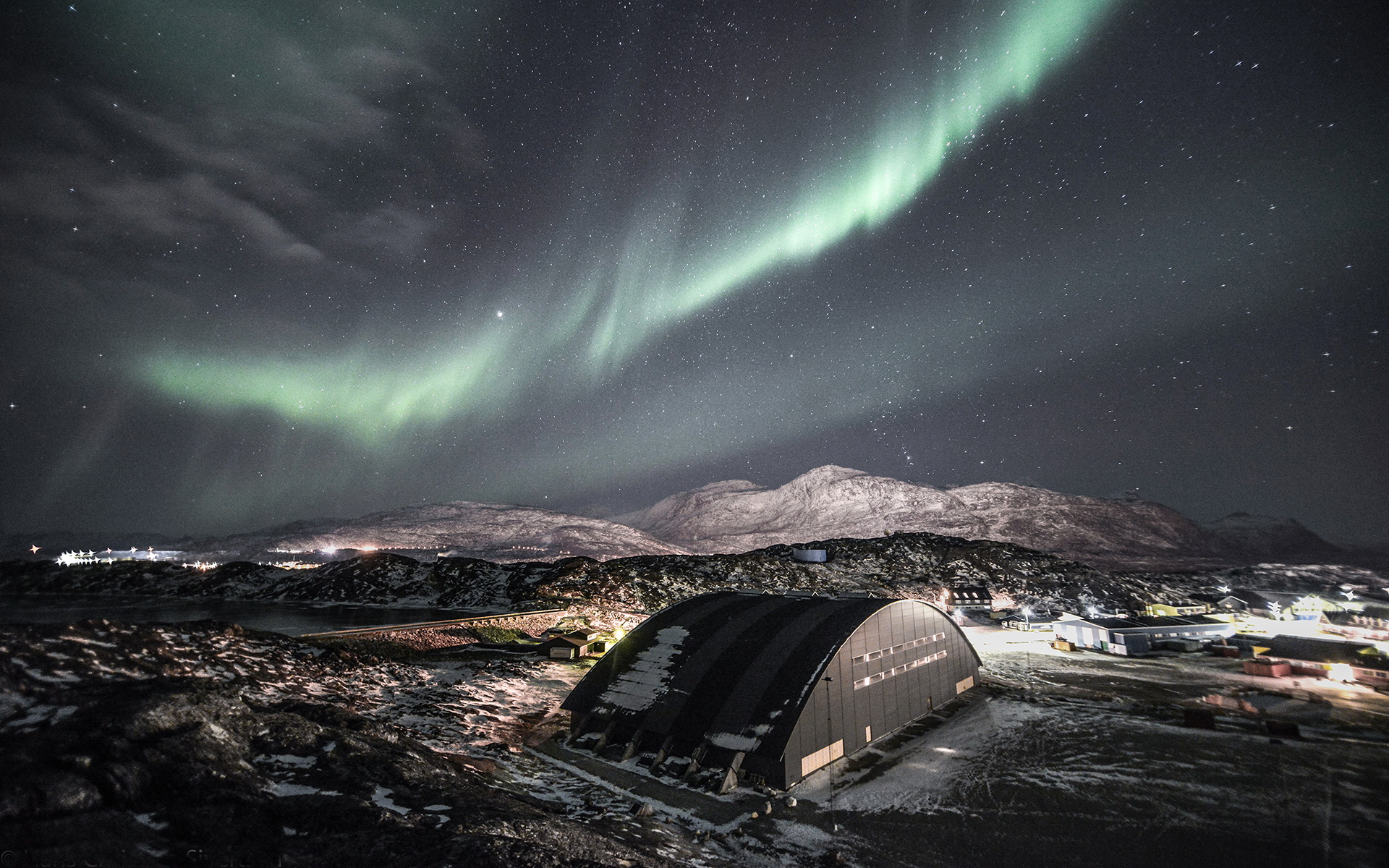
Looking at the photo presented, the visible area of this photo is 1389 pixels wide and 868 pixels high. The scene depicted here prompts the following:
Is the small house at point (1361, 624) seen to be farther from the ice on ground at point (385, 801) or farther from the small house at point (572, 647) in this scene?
the ice on ground at point (385, 801)

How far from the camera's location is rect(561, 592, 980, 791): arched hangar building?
22.6m

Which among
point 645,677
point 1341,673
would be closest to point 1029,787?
point 645,677

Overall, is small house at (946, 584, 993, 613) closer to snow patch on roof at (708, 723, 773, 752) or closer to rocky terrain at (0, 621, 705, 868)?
snow patch on roof at (708, 723, 773, 752)

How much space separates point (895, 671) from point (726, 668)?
9918mm

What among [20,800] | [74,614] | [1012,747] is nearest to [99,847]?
[20,800]

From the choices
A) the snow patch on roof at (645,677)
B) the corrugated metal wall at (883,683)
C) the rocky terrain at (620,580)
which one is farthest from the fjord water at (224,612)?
the corrugated metal wall at (883,683)

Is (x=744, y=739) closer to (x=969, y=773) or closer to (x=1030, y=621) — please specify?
(x=969, y=773)

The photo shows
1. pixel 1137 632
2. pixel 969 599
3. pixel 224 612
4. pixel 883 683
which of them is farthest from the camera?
pixel 969 599

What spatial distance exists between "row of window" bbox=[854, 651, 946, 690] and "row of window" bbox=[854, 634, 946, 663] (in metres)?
0.81

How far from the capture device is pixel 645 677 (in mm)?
27797

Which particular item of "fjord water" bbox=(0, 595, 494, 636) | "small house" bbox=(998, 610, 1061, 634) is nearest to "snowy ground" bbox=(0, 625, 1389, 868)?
"small house" bbox=(998, 610, 1061, 634)

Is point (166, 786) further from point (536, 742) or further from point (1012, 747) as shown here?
point (1012, 747)

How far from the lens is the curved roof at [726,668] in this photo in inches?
917

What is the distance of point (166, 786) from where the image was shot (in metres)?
12.7
